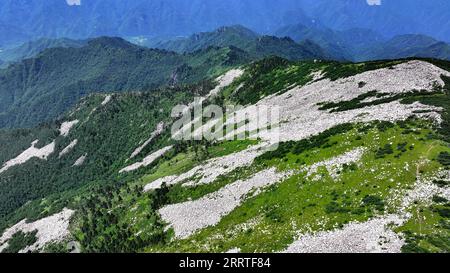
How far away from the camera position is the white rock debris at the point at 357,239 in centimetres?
6312

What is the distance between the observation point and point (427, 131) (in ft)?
302

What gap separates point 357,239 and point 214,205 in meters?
46.8

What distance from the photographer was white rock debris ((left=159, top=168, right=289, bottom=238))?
10150 centimetres

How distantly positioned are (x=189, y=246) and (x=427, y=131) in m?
54.8

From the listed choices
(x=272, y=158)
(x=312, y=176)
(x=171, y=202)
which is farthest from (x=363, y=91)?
(x=171, y=202)

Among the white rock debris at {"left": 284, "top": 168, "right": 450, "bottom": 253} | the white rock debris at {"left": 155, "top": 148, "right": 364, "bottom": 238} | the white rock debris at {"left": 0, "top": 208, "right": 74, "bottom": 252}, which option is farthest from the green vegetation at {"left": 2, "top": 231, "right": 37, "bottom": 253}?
the white rock debris at {"left": 284, "top": 168, "right": 450, "bottom": 253}

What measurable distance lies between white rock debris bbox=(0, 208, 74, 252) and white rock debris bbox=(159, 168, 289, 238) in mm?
60699

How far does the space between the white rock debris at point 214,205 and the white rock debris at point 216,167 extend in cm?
1147

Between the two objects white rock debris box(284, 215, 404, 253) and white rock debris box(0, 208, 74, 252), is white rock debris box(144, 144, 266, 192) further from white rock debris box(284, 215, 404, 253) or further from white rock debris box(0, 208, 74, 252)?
white rock debris box(284, 215, 404, 253)

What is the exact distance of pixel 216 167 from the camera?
132 metres

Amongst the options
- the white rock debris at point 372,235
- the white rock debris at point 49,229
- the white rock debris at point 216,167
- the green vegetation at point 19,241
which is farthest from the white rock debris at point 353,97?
the green vegetation at point 19,241

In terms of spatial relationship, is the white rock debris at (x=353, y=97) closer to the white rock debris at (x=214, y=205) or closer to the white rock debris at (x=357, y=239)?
the white rock debris at (x=214, y=205)

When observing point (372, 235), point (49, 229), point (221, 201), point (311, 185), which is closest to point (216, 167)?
point (221, 201)
